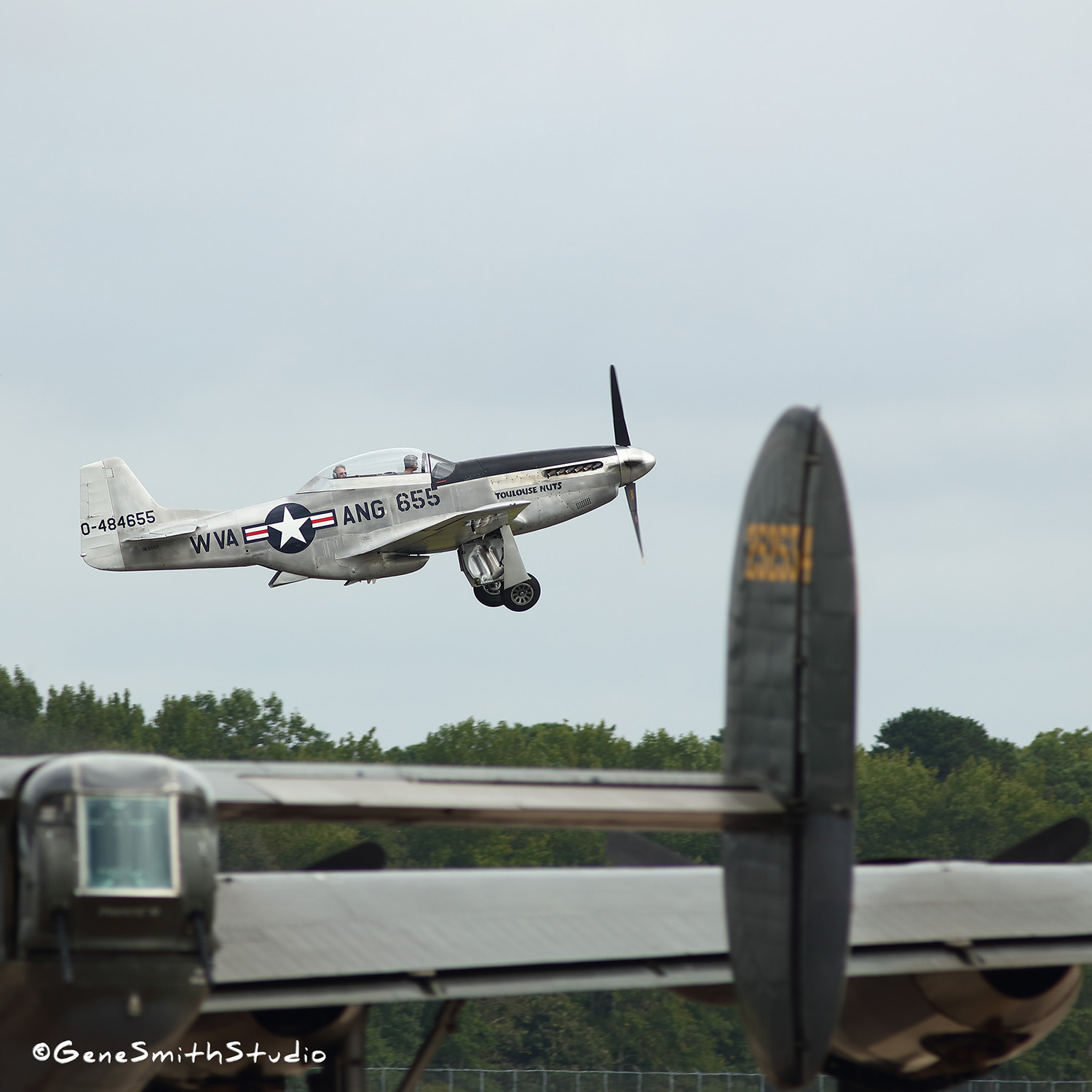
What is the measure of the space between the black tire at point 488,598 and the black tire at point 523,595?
55 mm

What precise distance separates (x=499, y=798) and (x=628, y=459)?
2650 cm

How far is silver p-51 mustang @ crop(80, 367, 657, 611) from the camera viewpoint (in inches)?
1207

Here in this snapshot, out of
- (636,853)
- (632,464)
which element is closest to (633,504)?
(632,464)

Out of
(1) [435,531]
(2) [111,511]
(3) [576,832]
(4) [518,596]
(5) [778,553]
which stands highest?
(2) [111,511]

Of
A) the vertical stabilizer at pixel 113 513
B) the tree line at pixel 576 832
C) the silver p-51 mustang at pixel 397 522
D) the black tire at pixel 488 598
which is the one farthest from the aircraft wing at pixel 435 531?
the tree line at pixel 576 832

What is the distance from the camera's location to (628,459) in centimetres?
3173

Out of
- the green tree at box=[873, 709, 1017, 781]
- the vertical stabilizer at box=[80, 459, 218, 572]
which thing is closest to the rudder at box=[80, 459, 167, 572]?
the vertical stabilizer at box=[80, 459, 218, 572]

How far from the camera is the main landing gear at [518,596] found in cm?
3081

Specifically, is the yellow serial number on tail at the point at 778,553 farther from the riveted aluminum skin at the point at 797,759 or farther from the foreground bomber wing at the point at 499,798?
the foreground bomber wing at the point at 499,798

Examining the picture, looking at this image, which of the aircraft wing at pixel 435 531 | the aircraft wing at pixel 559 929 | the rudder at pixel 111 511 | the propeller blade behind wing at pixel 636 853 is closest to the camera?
the aircraft wing at pixel 559 929

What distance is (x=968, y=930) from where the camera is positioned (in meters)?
8.91

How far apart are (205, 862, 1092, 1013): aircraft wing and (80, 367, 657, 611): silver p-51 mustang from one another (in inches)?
845

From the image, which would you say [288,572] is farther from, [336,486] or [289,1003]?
[289,1003]

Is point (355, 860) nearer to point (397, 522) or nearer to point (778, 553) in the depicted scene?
point (778, 553)
